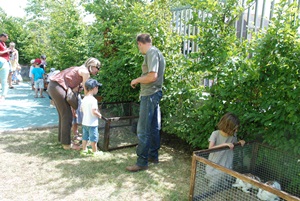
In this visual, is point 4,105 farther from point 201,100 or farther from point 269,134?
point 269,134

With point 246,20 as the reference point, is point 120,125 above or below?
below

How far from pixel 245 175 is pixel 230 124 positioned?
0.61m

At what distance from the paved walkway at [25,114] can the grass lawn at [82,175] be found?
898mm

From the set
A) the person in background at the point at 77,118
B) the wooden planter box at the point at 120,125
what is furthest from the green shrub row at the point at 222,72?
the person in background at the point at 77,118

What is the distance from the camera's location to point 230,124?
2.93 meters

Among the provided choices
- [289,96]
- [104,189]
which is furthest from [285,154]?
[104,189]

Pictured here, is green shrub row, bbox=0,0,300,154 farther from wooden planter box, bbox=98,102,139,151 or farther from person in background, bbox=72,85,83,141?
person in background, bbox=72,85,83,141

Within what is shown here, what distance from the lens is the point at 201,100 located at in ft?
12.8

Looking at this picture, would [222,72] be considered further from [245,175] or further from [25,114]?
[25,114]

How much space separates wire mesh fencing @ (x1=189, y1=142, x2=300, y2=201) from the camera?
257 centimetres

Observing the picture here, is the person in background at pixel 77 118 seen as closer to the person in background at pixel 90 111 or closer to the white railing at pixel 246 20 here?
the person in background at pixel 90 111

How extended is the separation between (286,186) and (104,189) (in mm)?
1985

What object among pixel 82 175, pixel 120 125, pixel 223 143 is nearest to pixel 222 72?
pixel 223 143

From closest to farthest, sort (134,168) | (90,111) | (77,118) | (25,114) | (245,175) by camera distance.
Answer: (245,175) → (134,168) → (90,111) → (77,118) → (25,114)
